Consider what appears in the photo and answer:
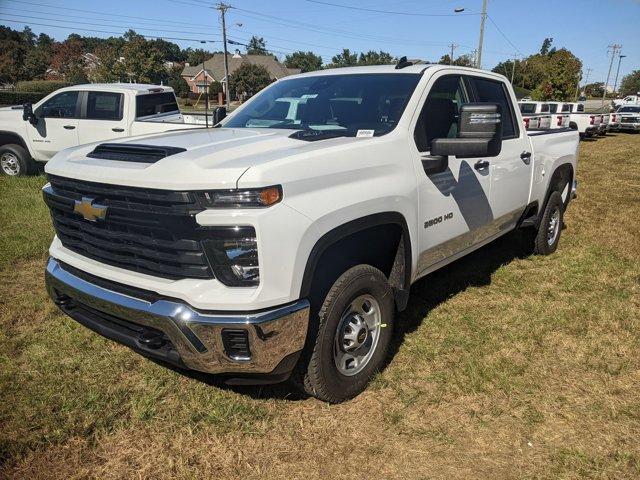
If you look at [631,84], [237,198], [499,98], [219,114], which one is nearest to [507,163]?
[499,98]

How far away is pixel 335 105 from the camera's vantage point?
3689 millimetres

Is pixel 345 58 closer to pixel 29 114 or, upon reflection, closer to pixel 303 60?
pixel 303 60

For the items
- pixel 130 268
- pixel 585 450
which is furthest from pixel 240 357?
pixel 585 450

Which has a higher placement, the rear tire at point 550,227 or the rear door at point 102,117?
the rear door at point 102,117

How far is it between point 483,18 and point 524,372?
1296 inches

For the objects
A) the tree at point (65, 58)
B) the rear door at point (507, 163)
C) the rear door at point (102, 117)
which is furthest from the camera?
the tree at point (65, 58)

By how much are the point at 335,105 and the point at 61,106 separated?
27.0 ft

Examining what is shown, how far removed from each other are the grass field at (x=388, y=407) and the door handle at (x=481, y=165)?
1295mm

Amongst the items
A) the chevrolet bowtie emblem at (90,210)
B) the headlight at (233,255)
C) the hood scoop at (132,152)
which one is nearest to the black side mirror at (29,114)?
the hood scoop at (132,152)

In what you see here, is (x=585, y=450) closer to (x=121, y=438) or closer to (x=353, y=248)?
(x=353, y=248)

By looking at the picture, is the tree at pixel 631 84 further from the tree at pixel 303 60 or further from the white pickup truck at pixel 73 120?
the white pickup truck at pixel 73 120

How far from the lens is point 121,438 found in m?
2.78

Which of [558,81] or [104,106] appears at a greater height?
[558,81]

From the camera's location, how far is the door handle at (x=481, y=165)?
12.9 feet
